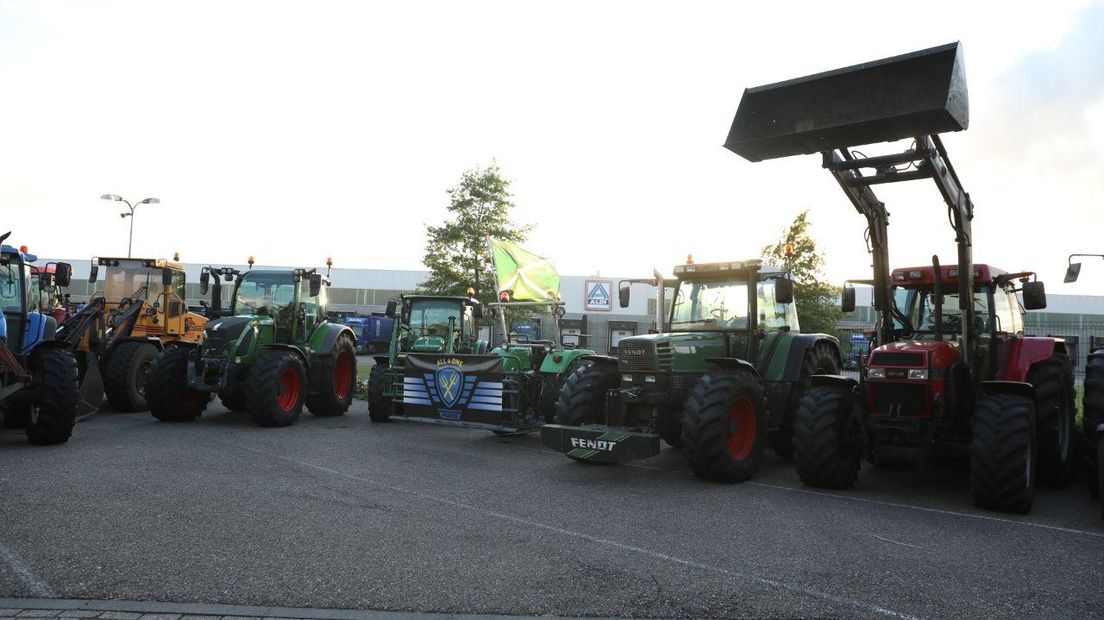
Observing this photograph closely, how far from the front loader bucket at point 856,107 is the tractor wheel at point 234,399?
873 cm

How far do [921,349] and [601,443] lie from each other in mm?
3316

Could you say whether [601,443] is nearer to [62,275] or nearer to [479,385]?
[479,385]

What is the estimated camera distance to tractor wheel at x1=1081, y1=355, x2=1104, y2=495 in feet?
24.3

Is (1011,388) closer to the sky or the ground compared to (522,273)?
closer to the ground

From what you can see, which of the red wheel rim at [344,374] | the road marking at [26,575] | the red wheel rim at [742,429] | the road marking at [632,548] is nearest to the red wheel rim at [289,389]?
the red wheel rim at [344,374]

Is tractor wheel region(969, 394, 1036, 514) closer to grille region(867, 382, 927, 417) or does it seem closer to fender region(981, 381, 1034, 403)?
fender region(981, 381, 1034, 403)

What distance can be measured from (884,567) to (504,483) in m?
3.80

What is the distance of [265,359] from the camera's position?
443 inches

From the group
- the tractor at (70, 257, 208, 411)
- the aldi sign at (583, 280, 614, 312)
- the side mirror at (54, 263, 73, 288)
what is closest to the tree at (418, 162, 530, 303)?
the aldi sign at (583, 280, 614, 312)

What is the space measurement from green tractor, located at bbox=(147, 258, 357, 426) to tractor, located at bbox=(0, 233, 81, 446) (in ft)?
7.61

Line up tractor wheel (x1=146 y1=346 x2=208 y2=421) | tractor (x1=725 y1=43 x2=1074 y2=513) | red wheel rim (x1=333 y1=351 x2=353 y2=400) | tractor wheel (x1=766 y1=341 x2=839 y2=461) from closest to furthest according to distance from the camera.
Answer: tractor (x1=725 y1=43 x2=1074 y2=513) < tractor wheel (x1=766 y1=341 x2=839 y2=461) < tractor wheel (x1=146 y1=346 x2=208 y2=421) < red wheel rim (x1=333 y1=351 x2=353 y2=400)

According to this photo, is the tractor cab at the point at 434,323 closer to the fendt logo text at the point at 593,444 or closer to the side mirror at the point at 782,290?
the fendt logo text at the point at 593,444

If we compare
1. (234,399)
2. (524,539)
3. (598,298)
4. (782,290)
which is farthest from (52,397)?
(598,298)

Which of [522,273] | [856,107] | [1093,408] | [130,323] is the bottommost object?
[1093,408]
